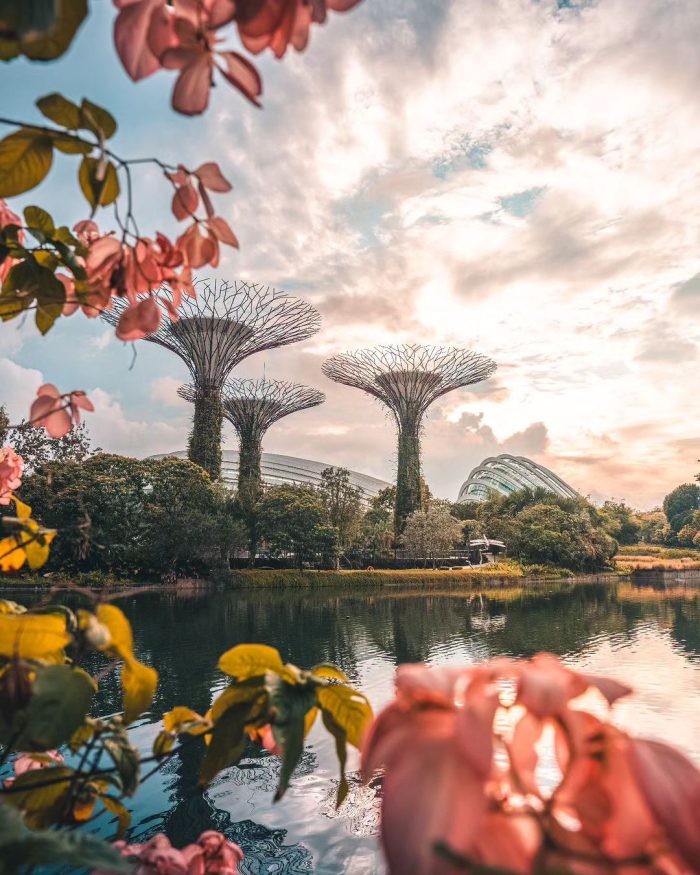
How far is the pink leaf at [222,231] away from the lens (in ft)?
1.99

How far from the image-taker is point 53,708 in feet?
1.29

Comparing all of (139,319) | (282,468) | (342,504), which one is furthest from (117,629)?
(282,468)

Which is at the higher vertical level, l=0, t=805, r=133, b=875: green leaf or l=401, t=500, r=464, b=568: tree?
l=401, t=500, r=464, b=568: tree

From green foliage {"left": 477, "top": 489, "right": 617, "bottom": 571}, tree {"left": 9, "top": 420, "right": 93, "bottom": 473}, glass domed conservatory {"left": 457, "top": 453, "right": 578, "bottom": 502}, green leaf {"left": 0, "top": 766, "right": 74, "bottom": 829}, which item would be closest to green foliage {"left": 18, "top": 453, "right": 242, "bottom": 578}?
tree {"left": 9, "top": 420, "right": 93, "bottom": 473}

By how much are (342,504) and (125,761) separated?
26352mm

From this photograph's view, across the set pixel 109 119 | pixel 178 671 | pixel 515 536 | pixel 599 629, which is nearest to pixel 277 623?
pixel 178 671

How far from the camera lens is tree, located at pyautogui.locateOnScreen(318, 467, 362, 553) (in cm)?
2614

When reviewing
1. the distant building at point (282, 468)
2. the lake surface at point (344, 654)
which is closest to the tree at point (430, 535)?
the lake surface at point (344, 654)

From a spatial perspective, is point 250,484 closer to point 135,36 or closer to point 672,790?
point 135,36

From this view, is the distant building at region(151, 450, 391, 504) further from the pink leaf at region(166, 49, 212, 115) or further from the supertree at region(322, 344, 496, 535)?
the pink leaf at region(166, 49, 212, 115)

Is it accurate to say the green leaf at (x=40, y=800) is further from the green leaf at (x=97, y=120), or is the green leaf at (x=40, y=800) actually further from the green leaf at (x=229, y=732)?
the green leaf at (x=97, y=120)

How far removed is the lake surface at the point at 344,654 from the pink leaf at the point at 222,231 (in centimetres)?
56

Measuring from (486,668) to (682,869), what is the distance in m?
0.11

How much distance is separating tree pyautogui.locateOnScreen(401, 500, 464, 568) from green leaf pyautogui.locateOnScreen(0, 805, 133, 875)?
26.6 metres
